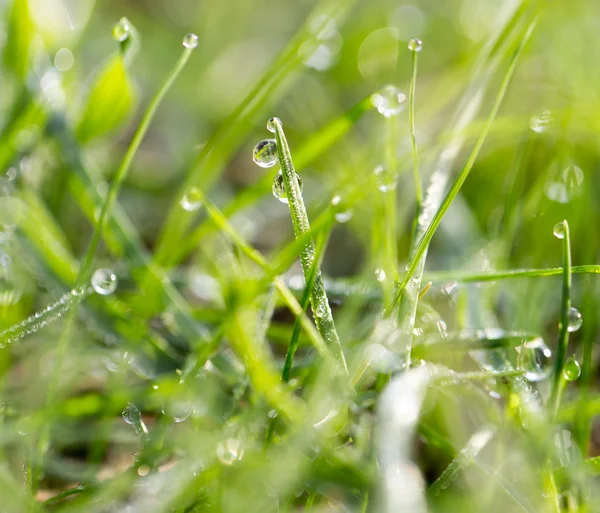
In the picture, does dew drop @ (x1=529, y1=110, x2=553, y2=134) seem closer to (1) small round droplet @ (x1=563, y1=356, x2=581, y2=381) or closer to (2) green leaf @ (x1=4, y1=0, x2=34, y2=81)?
(1) small round droplet @ (x1=563, y1=356, x2=581, y2=381)

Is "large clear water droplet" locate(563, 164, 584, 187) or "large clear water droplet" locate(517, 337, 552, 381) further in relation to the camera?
"large clear water droplet" locate(563, 164, 584, 187)

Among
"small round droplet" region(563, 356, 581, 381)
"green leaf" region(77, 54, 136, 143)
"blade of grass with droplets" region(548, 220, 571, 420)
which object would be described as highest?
"green leaf" region(77, 54, 136, 143)

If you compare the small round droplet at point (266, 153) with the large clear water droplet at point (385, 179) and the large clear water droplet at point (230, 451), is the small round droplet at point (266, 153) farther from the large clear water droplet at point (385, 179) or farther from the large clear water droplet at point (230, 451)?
the large clear water droplet at point (230, 451)

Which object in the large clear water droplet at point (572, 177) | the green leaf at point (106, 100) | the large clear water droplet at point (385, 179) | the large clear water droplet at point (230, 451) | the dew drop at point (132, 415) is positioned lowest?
the large clear water droplet at point (230, 451)

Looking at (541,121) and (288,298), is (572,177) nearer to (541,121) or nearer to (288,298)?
(541,121)

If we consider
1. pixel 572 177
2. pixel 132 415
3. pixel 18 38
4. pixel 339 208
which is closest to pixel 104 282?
pixel 132 415

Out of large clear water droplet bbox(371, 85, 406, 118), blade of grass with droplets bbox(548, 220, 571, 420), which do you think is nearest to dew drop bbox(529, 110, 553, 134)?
large clear water droplet bbox(371, 85, 406, 118)

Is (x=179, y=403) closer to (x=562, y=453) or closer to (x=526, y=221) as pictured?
(x=562, y=453)

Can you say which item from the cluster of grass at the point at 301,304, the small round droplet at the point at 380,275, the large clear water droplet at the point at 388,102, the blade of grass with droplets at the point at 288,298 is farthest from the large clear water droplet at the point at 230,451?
the large clear water droplet at the point at 388,102
